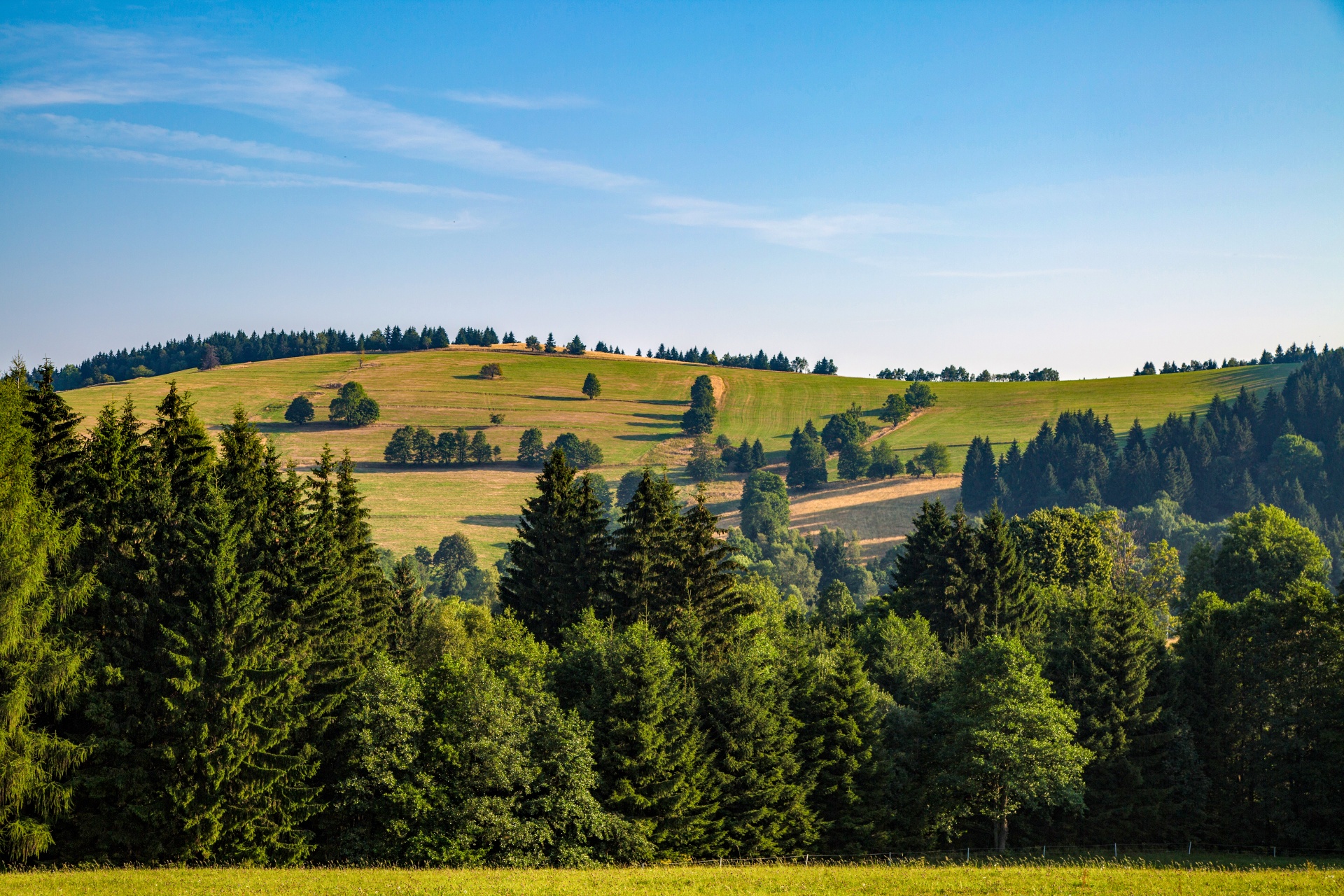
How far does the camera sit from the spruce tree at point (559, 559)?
211 ft

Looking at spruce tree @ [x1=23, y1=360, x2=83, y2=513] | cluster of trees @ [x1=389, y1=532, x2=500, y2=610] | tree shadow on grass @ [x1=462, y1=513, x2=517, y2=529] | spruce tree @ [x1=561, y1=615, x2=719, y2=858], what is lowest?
cluster of trees @ [x1=389, y1=532, x2=500, y2=610]

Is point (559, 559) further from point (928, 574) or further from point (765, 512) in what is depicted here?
point (765, 512)

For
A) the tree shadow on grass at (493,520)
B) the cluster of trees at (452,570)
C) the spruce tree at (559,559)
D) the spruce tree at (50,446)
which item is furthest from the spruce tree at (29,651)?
the tree shadow on grass at (493,520)

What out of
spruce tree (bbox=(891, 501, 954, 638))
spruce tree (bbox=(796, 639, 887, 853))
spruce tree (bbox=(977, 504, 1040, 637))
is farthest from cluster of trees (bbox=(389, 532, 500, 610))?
spruce tree (bbox=(796, 639, 887, 853))

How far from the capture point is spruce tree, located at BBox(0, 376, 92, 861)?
124 feet

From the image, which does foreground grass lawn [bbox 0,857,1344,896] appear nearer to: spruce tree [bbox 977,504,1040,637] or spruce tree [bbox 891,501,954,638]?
spruce tree [bbox 977,504,1040,637]

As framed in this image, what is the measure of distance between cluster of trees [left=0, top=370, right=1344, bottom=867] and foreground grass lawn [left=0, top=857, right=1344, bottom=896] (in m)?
7.32

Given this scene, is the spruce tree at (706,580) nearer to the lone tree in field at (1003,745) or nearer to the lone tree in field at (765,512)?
the lone tree in field at (1003,745)

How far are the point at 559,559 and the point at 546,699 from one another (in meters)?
17.0

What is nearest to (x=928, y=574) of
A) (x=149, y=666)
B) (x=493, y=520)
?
(x=149, y=666)

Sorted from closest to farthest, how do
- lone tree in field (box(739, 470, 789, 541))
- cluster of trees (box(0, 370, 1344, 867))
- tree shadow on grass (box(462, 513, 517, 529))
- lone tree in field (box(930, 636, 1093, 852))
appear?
cluster of trees (box(0, 370, 1344, 867)) → lone tree in field (box(930, 636, 1093, 852)) → tree shadow on grass (box(462, 513, 517, 529)) → lone tree in field (box(739, 470, 789, 541))

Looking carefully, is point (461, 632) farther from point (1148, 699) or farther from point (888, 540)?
point (888, 540)

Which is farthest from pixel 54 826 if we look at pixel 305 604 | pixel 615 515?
pixel 615 515

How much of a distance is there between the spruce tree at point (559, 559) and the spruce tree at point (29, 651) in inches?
1064
